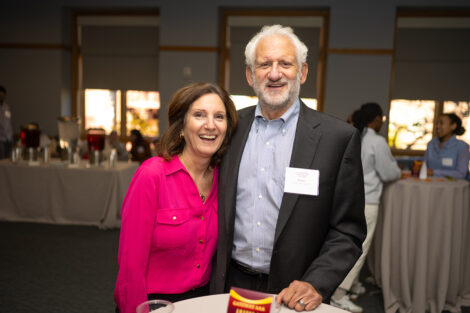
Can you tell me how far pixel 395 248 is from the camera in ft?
9.78

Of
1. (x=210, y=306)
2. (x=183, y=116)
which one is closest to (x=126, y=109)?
(x=183, y=116)

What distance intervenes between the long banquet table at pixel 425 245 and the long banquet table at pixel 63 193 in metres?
2.89

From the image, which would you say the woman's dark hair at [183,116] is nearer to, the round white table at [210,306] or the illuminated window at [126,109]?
the round white table at [210,306]

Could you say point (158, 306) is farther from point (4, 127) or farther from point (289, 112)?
point (4, 127)

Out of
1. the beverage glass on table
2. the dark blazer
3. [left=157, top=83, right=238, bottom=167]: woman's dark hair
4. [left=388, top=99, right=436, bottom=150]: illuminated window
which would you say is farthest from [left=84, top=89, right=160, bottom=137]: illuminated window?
the beverage glass on table

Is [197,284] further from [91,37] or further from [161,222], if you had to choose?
[91,37]

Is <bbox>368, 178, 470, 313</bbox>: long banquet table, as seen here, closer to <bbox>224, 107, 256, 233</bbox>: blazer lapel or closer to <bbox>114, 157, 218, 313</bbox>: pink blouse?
<bbox>224, 107, 256, 233</bbox>: blazer lapel

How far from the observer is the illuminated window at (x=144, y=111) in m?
7.32

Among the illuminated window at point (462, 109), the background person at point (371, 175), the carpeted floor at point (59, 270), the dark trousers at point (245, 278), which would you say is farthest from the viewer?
the illuminated window at point (462, 109)

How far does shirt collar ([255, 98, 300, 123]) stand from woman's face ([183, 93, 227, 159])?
154 millimetres

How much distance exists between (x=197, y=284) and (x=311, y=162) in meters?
0.63

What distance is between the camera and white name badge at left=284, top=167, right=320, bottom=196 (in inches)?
52.3

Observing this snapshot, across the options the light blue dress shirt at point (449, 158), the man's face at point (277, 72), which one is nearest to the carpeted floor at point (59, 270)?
the light blue dress shirt at point (449, 158)

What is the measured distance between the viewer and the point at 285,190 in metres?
1.34
